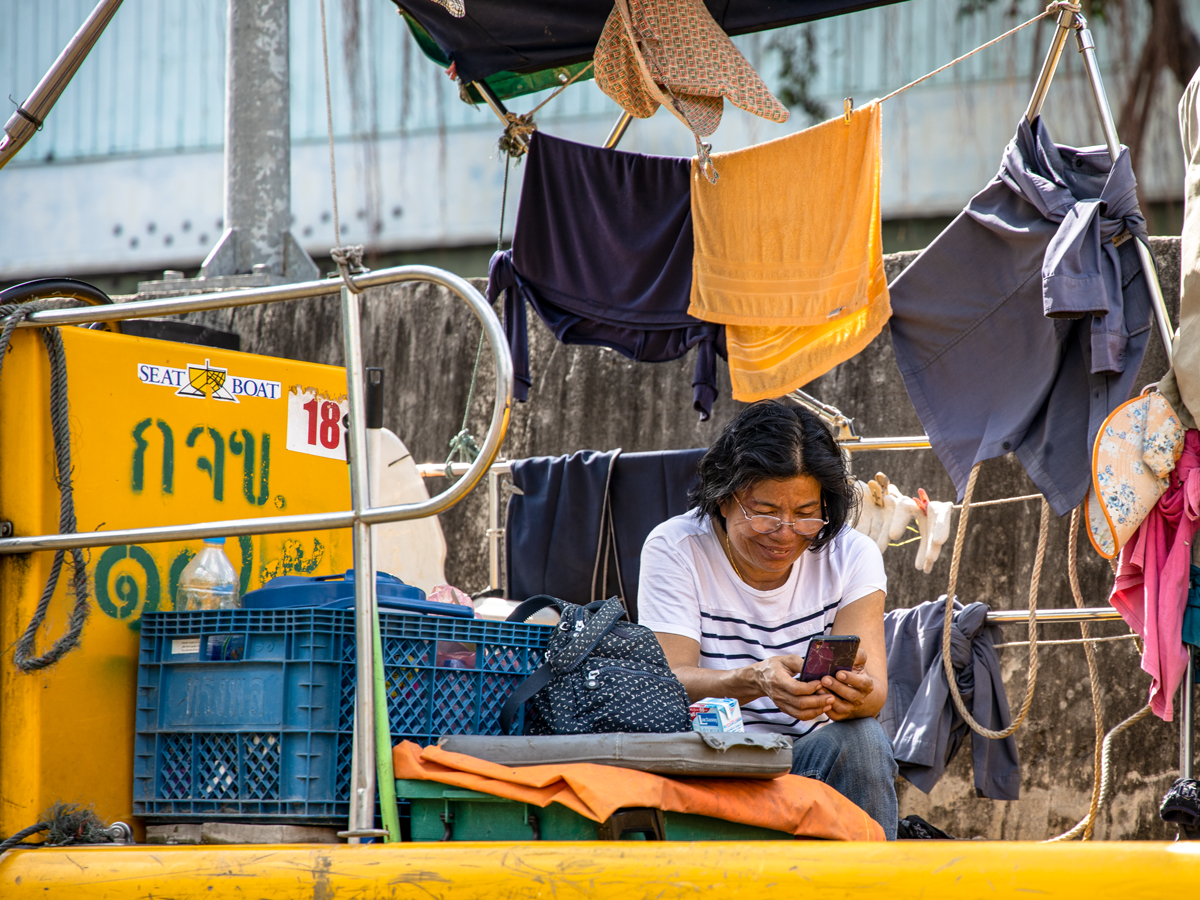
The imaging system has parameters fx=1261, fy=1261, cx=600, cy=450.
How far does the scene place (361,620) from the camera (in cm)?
194

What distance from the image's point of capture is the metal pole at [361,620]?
6.31 ft

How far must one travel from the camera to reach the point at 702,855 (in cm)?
174

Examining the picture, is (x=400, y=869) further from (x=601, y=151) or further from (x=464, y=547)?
(x=464, y=547)

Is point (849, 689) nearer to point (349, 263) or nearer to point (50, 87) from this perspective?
point (349, 263)

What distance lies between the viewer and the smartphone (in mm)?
2391

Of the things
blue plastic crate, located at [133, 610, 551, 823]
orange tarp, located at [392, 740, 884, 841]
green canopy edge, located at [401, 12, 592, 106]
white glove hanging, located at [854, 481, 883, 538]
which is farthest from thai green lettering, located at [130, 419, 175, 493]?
white glove hanging, located at [854, 481, 883, 538]

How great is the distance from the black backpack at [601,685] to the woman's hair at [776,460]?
555mm

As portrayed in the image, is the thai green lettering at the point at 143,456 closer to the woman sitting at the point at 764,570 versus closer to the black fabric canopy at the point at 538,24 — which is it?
the woman sitting at the point at 764,570

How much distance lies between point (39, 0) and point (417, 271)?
28.5 ft

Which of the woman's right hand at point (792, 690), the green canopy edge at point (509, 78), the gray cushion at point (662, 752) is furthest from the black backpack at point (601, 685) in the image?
the green canopy edge at point (509, 78)

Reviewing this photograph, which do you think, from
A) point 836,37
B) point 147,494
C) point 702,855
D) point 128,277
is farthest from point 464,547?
point 128,277

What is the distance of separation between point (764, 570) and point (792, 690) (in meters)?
0.41

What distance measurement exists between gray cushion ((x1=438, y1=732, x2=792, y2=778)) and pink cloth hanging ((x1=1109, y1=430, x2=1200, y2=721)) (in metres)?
1.21

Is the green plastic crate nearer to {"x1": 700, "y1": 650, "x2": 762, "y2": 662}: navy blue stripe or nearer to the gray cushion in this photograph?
the gray cushion
